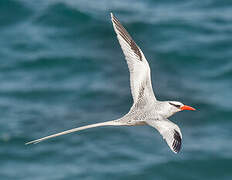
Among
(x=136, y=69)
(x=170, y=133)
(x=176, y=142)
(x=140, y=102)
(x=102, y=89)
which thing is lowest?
(x=102, y=89)

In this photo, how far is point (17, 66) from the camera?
139 feet

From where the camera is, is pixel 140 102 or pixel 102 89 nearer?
pixel 140 102

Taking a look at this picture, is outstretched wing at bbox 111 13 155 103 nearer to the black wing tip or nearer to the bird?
the bird

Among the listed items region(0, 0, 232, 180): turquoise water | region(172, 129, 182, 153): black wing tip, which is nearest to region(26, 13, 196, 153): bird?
region(172, 129, 182, 153): black wing tip

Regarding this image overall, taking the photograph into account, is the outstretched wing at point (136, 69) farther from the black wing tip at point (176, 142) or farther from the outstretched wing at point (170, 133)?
the black wing tip at point (176, 142)

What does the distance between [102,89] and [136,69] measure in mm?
25326

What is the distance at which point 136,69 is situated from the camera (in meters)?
15.1

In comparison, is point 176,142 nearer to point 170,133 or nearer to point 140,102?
point 170,133

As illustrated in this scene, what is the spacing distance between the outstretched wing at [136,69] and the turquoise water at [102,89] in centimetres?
2294

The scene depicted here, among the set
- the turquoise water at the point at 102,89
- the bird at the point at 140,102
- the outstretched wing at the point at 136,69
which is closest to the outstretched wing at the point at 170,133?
the bird at the point at 140,102

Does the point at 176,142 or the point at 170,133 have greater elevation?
the point at 170,133

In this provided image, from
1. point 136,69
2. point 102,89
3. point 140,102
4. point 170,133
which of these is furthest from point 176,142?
point 102,89

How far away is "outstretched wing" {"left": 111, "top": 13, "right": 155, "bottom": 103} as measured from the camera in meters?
14.9

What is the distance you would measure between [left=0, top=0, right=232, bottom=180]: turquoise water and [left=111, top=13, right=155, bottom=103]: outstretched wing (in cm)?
2294
